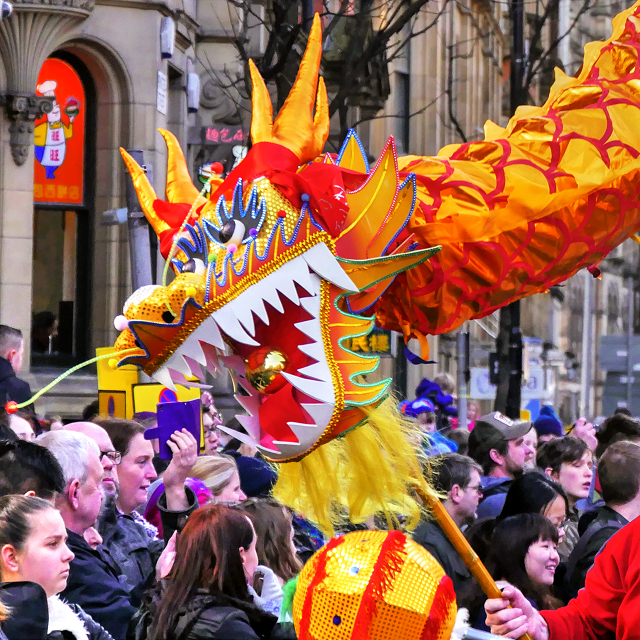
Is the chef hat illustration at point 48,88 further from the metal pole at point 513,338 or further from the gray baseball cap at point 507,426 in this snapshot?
the gray baseball cap at point 507,426

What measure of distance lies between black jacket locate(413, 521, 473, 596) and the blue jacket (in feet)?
2.47

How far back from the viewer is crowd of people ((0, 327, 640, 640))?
12.2 ft

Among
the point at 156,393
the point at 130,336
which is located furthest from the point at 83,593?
the point at 156,393

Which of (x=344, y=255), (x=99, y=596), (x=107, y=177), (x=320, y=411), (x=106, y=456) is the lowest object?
(x=99, y=596)

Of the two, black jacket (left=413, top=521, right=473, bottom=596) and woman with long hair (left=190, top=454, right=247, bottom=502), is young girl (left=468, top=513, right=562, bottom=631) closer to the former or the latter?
black jacket (left=413, top=521, right=473, bottom=596)

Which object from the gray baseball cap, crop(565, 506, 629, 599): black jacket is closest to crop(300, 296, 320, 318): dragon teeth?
crop(565, 506, 629, 599): black jacket

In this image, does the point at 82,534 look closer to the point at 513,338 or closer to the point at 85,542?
the point at 85,542

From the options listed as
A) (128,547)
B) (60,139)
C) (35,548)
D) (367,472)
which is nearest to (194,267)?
(367,472)

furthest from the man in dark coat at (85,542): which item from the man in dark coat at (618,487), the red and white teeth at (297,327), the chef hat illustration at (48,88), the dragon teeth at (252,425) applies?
the chef hat illustration at (48,88)

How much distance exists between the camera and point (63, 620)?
383cm

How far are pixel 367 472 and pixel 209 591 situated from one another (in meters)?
1.16

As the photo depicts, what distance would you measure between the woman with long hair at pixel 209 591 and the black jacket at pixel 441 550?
1.20 meters

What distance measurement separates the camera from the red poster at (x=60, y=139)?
41.9 ft

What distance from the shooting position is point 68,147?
510 inches
